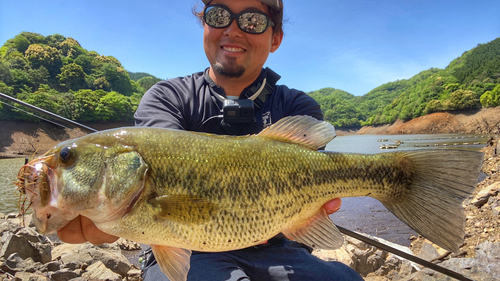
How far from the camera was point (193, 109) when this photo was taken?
300 cm

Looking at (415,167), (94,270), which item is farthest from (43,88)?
(415,167)

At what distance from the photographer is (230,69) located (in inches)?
125

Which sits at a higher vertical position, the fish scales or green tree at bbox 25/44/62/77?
green tree at bbox 25/44/62/77

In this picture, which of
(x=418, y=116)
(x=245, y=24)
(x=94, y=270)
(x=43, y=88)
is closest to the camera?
(x=245, y=24)

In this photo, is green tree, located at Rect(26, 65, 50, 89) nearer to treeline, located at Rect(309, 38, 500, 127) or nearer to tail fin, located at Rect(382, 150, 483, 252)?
tail fin, located at Rect(382, 150, 483, 252)

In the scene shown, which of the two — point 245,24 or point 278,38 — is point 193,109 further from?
point 278,38

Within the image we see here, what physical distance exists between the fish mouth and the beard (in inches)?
79.8

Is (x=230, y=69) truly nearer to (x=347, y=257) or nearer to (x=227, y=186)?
(x=227, y=186)

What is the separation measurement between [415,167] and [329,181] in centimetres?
69

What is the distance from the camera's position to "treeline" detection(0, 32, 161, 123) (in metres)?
54.6

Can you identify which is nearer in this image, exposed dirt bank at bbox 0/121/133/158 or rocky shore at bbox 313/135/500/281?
rocky shore at bbox 313/135/500/281

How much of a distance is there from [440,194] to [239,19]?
2.73m

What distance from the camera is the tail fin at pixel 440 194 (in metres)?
1.82

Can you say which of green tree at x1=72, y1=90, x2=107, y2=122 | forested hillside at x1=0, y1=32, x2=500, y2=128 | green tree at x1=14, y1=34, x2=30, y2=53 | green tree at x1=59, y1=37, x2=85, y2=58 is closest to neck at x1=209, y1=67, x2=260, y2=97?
forested hillside at x1=0, y1=32, x2=500, y2=128
